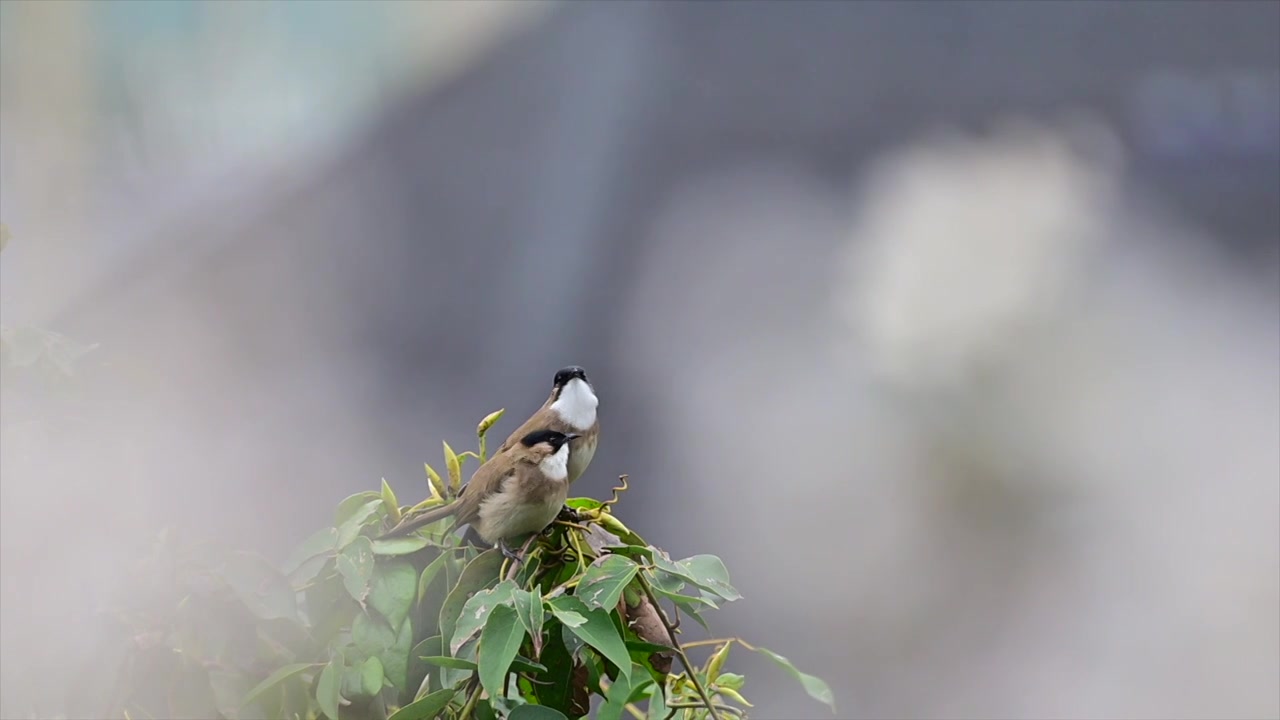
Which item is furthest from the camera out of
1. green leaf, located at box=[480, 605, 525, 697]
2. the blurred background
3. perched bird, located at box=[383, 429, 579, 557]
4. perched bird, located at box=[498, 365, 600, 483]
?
the blurred background

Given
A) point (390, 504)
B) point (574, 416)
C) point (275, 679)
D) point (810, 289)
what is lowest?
point (275, 679)

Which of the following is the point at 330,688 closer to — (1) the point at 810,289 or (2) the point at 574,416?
(2) the point at 574,416

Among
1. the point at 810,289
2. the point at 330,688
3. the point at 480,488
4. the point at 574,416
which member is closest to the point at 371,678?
the point at 330,688

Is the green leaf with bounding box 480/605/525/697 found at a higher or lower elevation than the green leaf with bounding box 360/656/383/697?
higher

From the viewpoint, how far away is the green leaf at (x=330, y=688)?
1.56 feet

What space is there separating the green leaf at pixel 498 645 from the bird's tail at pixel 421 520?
0.35 ft

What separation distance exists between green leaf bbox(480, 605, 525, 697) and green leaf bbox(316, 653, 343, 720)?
0.27 feet

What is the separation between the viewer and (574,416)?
85 centimetres

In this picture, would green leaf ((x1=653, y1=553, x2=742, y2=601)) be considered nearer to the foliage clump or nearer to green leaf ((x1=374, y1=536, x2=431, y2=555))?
the foliage clump

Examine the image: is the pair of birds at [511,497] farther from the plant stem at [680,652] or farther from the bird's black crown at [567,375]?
the bird's black crown at [567,375]

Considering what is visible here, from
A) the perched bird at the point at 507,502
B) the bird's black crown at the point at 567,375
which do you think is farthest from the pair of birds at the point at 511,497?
the bird's black crown at the point at 567,375

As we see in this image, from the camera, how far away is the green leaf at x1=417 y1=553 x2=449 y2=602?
1.73 ft

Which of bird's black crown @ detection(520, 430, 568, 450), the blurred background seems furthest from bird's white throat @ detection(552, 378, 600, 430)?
the blurred background

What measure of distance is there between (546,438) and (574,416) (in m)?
0.19
